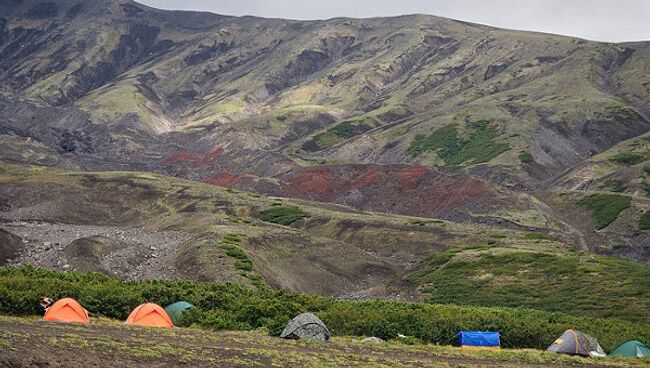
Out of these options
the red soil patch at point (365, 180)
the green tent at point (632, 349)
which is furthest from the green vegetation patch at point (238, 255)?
the red soil patch at point (365, 180)

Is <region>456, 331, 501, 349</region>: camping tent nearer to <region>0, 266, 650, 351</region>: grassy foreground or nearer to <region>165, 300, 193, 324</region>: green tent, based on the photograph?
<region>0, 266, 650, 351</region>: grassy foreground

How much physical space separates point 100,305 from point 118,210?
83.3 meters

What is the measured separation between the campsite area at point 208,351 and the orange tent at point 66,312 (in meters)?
0.72

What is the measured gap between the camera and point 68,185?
401ft

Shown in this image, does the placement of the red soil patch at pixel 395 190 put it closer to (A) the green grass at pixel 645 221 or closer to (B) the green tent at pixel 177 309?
(A) the green grass at pixel 645 221

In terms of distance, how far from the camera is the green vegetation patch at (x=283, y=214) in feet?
346

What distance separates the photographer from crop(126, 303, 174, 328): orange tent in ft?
107

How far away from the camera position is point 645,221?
10812 centimetres

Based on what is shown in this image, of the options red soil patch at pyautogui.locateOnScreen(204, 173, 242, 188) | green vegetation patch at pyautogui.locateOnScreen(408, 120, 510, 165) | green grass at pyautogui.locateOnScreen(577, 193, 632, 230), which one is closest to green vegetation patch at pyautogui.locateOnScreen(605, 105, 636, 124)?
green vegetation patch at pyautogui.locateOnScreen(408, 120, 510, 165)

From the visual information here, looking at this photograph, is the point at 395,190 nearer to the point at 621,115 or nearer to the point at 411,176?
the point at 411,176

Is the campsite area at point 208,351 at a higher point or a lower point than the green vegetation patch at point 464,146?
lower

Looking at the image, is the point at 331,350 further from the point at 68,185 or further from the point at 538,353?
the point at 68,185

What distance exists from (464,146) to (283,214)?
313 feet

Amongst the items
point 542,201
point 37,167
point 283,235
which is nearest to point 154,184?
point 37,167
